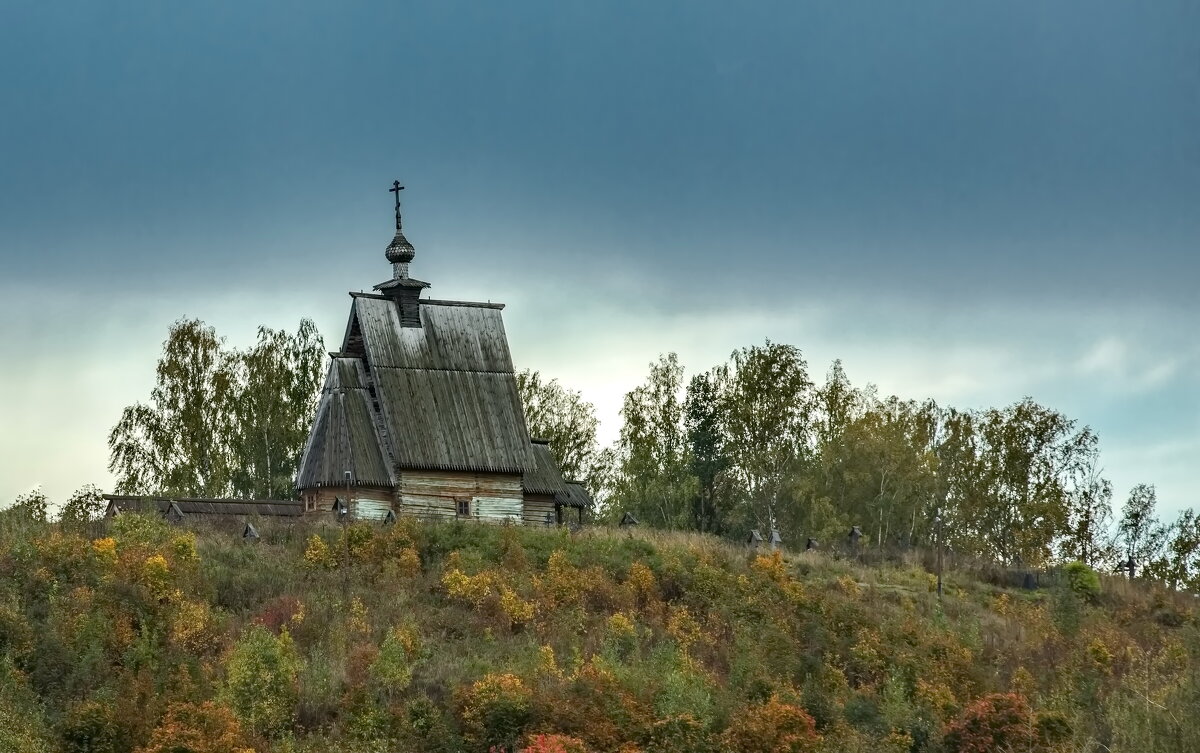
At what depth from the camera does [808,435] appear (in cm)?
7131

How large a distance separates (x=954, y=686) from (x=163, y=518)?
720 inches

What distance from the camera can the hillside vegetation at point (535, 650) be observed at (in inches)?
1136

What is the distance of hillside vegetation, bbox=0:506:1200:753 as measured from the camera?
2884cm

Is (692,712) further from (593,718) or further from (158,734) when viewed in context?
(158,734)

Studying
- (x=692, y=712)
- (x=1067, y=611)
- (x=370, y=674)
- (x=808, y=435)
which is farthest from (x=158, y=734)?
(x=808, y=435)

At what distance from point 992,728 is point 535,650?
31.0 ft

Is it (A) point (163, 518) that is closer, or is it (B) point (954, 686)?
(B) point (954, 686)

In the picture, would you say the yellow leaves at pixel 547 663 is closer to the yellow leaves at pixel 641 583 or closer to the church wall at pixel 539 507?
the yellow leaves at pixel 641 583

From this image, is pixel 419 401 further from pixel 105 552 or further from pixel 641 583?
pixel 105 552

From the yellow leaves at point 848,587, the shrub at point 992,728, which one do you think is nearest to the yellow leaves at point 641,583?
the yellow leaves at point 848,587

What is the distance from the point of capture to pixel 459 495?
168 ft

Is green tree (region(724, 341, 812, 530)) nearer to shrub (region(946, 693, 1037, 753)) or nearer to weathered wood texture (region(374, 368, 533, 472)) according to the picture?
weathered wood texture (region(374, 368, 533, 472))

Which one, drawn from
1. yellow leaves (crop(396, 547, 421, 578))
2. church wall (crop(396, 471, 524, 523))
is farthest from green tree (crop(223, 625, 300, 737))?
church wall (crop(396, 471, 524, 523))

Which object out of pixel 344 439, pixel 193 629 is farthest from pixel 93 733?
pixel 344 439
